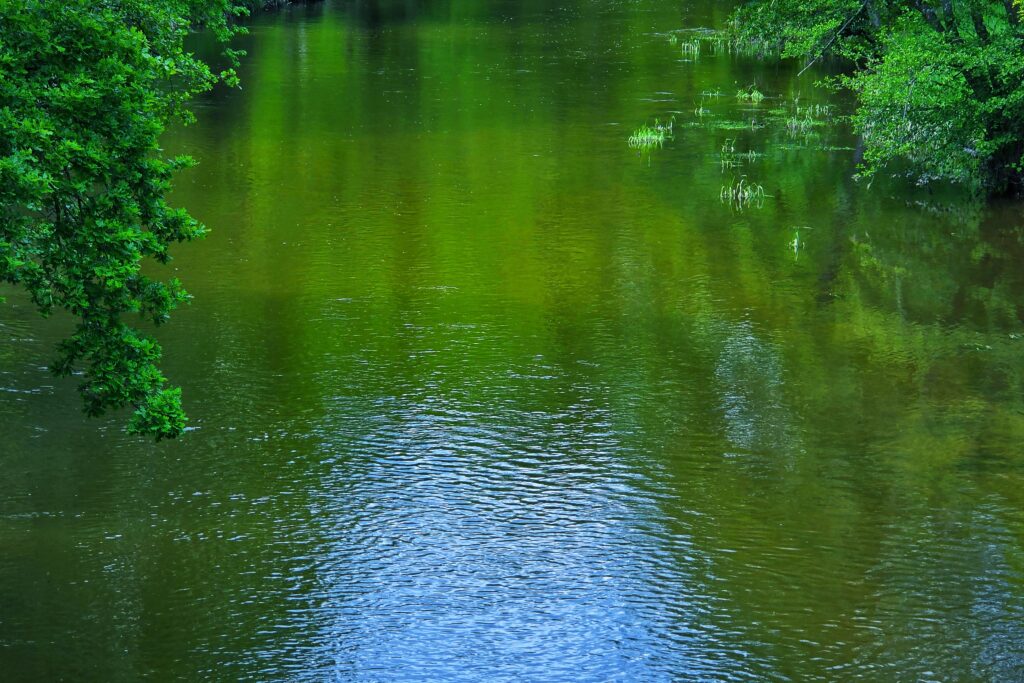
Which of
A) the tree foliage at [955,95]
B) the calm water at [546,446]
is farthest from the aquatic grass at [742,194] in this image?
the tree foliage at [955,95]

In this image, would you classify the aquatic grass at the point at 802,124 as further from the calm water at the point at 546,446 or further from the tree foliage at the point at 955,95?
the tree foliage at the point at 955,95

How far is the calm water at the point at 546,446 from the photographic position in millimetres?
12273

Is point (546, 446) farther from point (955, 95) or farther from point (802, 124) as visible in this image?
point (802, 124)

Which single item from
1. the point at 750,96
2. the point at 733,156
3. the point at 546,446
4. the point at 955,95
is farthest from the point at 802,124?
the point at 546,446

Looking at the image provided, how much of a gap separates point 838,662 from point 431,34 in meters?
50.9

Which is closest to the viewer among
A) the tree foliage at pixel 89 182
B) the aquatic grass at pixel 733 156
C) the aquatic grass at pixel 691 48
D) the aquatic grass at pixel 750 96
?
the tree foliage at pixel 89 182

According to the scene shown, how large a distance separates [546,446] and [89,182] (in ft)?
22.9

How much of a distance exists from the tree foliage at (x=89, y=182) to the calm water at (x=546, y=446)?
2304mm

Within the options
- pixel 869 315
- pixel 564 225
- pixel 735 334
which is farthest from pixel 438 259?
pixel 869 315

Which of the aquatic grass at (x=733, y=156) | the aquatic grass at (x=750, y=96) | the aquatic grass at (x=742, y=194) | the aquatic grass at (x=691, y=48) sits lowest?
the aquatic grass at (x=742, y=194)

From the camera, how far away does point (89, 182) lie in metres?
11.7

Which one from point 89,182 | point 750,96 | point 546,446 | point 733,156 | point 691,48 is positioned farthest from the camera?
point 691,48

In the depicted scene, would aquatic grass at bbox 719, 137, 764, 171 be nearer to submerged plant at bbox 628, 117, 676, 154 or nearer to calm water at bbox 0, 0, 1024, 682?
calm water at bbox 0, 0, 1024, 682

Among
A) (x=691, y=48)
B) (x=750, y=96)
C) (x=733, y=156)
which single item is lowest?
(x=733, y=156)
